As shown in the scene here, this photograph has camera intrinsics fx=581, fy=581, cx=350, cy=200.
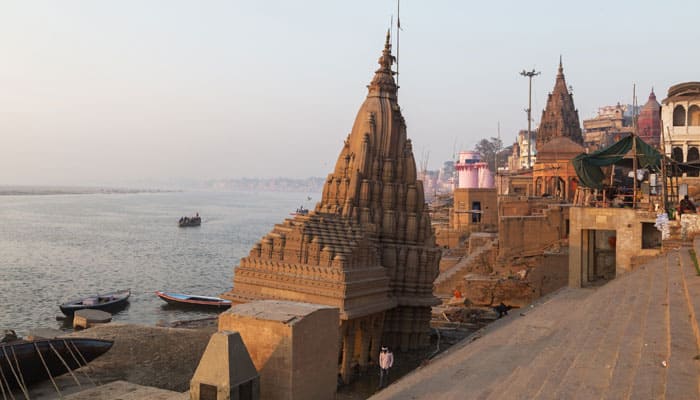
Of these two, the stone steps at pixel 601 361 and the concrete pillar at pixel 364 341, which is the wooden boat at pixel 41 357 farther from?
the stone steps at pixel 601 361

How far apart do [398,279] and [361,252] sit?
125 inches

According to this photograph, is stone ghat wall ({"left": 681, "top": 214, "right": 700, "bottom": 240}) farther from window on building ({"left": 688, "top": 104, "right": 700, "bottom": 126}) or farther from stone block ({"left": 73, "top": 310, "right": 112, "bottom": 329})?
stone block ({"left": 73, "top": 310, "right": 112, "bottom": 329})

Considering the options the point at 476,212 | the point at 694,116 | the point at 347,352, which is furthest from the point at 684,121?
the point at 347,352

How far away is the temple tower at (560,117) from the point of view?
2435 inches

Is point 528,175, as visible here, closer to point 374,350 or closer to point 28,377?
point 374,350

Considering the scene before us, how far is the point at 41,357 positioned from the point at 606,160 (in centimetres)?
1970

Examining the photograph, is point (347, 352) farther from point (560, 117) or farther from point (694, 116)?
point (560, 117)

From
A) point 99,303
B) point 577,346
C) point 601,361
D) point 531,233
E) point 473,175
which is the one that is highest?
point 473,175

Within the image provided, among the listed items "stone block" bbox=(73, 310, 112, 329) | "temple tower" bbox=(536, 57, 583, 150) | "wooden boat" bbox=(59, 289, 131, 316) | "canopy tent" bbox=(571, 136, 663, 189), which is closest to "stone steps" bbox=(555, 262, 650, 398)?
"canopy tent" bbox=(571, 136, 663, 189)

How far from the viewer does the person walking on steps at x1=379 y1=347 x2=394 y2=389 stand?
15314 millimetres

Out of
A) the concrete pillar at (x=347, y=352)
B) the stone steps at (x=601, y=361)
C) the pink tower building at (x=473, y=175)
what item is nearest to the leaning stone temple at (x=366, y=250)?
the concrete pillar at (x=347, y=352)

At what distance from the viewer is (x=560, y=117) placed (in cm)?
6194

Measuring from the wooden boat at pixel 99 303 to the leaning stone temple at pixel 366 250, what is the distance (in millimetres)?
17390

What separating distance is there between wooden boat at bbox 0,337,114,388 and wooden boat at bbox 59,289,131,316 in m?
18.1
